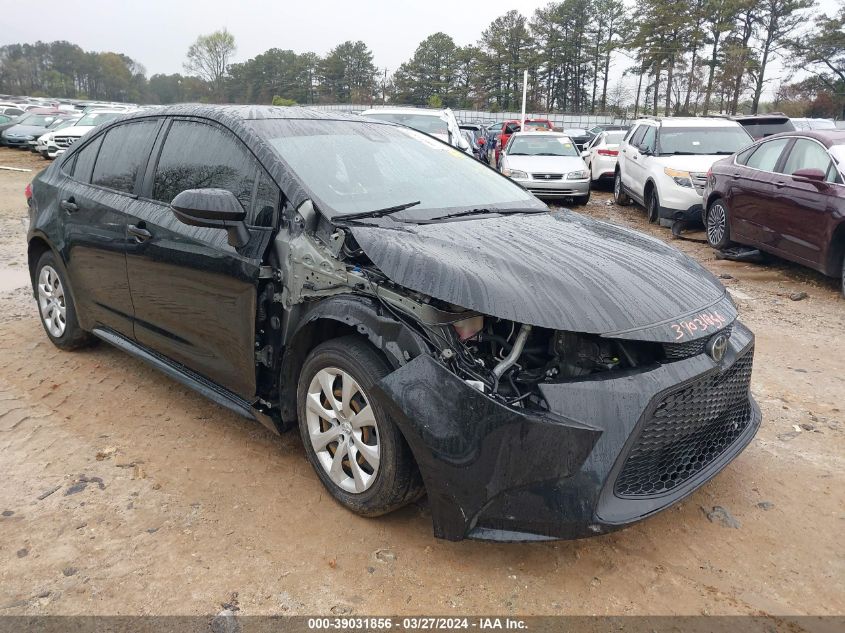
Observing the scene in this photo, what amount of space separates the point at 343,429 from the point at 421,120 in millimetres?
9461

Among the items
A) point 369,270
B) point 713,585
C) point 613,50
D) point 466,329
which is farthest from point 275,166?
point 613,50

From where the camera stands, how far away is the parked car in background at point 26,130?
25531 mm

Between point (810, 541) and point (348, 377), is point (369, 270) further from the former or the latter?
point (810, 541)

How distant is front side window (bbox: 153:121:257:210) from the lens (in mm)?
3107

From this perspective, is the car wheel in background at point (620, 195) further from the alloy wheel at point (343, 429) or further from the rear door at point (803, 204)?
the alloy wheel at point (343, 429)

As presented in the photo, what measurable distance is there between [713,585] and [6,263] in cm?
804

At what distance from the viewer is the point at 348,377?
8.48 feet

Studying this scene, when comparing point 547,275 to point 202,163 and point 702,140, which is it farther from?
point 702,140

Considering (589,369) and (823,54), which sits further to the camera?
(823,54)

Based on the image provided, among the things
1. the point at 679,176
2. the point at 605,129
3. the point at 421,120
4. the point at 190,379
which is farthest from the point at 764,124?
the point at 605,129

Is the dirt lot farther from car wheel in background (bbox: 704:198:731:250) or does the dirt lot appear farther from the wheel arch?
car wheel in background (bbox: 704:198:731:250)

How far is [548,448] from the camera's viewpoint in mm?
2137

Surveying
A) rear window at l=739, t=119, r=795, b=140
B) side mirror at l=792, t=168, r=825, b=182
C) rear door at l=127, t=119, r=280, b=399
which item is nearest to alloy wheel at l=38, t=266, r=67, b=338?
rear door at l=127, t=119, r=280, b=399

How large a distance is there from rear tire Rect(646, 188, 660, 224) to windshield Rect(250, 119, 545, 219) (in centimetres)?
699
